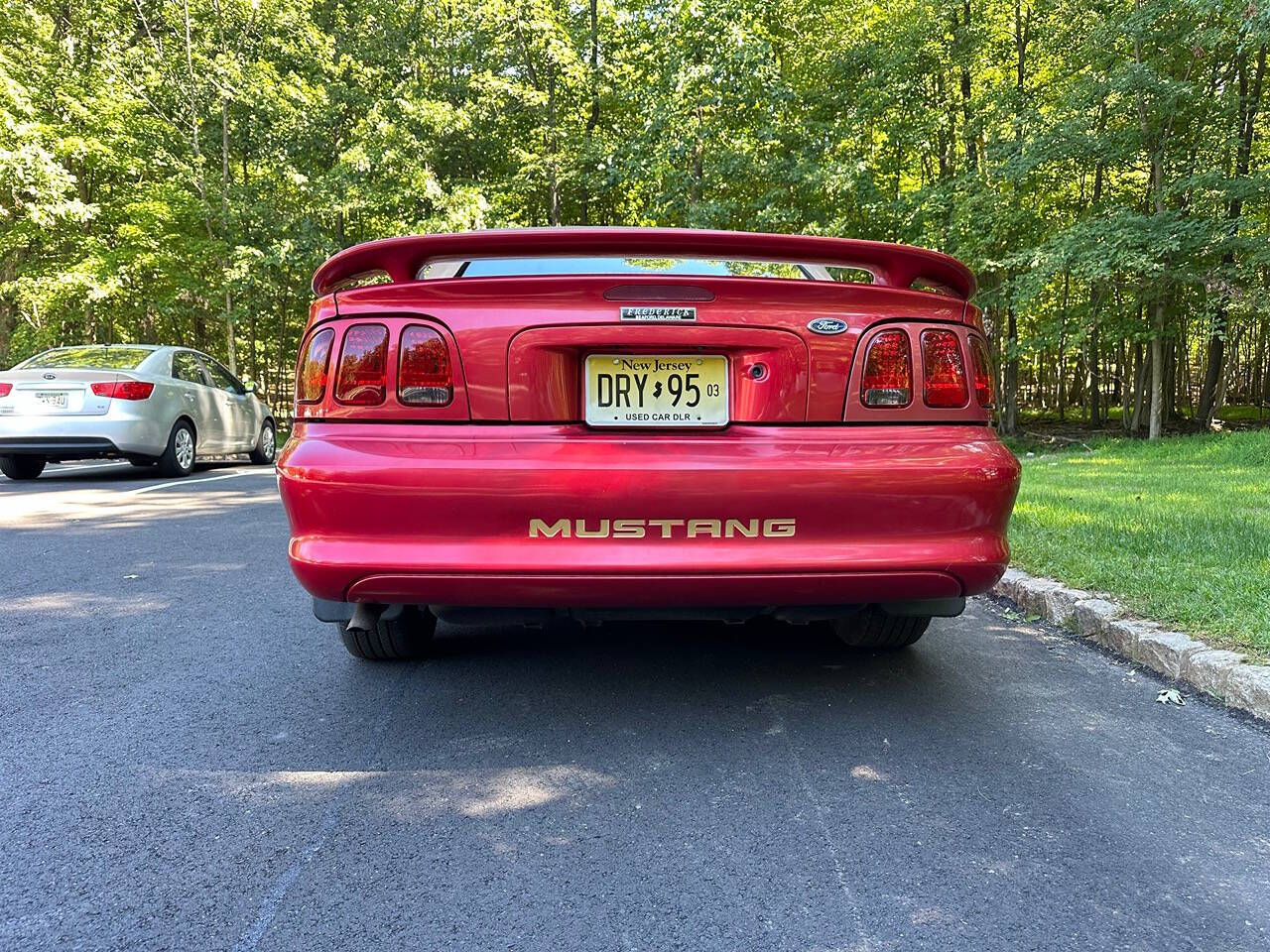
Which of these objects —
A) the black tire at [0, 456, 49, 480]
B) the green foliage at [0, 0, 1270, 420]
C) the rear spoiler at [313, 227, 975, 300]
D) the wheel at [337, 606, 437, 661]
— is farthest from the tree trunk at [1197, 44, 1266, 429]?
the black tire at [0, 456, 49, 480]

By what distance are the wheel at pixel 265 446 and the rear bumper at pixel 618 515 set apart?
9.75 m

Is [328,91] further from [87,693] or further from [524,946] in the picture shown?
[524,946]

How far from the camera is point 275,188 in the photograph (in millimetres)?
18531

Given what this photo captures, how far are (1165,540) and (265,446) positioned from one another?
34.9ft

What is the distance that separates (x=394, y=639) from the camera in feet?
9.80

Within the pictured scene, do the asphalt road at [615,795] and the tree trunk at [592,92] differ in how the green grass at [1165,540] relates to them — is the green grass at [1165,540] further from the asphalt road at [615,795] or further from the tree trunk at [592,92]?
the tree trunk at [592,92]

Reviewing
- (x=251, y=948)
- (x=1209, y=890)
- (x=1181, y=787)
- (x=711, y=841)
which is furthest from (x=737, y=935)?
(x=1181, y=787)

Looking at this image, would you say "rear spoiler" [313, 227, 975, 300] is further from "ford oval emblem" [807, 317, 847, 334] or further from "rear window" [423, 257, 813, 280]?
"ford oval emblem" [807, 317, 847, 334]

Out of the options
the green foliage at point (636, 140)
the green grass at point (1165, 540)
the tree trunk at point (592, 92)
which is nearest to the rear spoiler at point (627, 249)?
the green grass at point (1165, 540)

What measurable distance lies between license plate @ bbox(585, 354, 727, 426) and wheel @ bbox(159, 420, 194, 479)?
795 cm

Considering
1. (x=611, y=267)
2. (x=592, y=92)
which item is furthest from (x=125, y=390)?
(x=592, y=92)

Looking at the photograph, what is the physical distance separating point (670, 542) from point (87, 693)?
2108 millimetres

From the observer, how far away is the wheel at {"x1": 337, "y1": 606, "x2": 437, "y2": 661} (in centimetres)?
294

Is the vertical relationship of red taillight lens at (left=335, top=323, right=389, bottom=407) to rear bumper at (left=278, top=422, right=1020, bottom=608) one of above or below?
above
